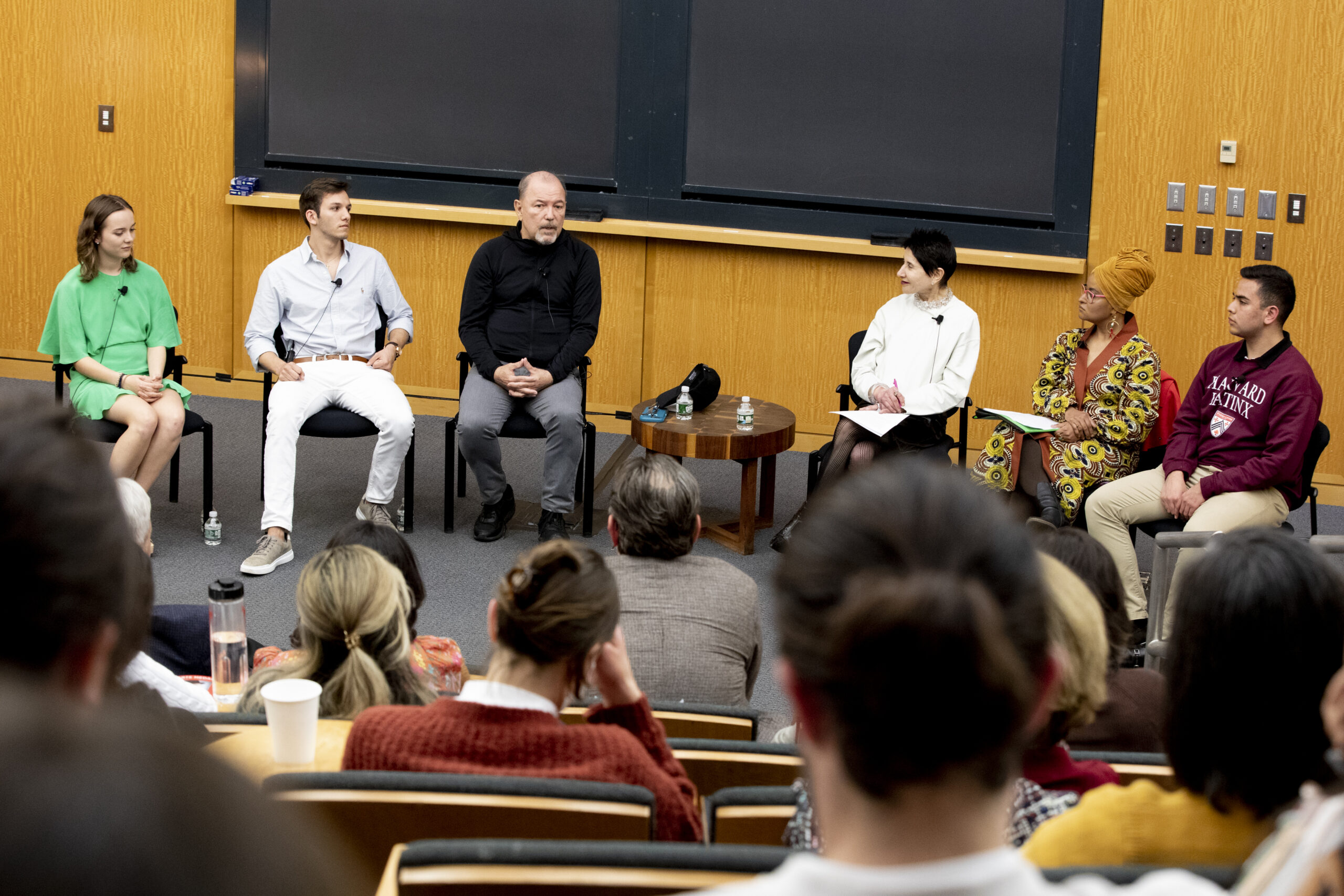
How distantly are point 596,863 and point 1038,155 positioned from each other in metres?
5.57

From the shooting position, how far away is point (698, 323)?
6.79 meters

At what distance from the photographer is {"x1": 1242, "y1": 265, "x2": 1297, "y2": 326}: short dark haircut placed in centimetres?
454

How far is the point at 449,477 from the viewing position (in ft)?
17.6

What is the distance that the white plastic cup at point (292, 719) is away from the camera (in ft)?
6.30

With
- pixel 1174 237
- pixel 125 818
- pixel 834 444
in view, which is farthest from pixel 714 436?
pixel 125 818

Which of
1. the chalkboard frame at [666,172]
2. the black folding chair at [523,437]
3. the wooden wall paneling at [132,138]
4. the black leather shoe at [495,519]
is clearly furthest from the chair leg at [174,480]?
the chalkboard frame at [666,172]

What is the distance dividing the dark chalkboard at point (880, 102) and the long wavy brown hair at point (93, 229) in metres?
2.64

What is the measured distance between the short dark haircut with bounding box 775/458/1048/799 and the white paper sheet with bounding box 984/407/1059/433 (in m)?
4.20

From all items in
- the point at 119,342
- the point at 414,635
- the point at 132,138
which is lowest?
the point at 414,635

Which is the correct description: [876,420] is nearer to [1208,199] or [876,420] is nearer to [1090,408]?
[1090,408]

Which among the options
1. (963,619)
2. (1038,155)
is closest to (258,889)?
(963,619)

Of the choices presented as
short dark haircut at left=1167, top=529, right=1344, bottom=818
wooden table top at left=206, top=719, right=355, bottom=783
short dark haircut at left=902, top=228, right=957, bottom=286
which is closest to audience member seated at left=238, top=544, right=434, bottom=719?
wooden table top at left=206, top=719, right=355, bottom=783

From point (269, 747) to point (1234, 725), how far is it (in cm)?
131

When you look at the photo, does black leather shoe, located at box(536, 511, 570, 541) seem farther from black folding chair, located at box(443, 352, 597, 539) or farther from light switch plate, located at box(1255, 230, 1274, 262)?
Result: light switch plate, located at box(1255, 230, 1274, 262)
